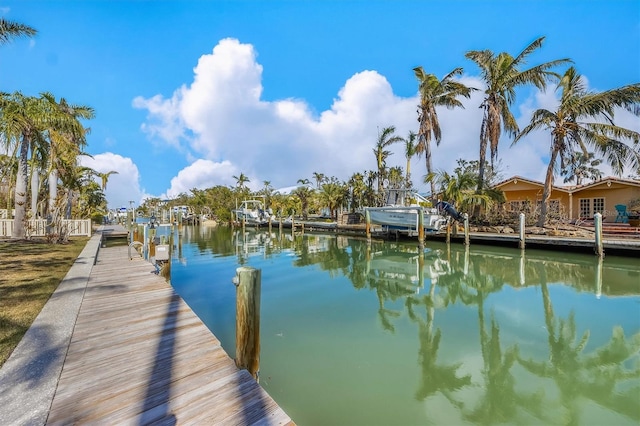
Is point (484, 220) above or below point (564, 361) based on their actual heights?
above

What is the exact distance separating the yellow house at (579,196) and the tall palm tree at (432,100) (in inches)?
296

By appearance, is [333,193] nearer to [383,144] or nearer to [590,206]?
[383,144]

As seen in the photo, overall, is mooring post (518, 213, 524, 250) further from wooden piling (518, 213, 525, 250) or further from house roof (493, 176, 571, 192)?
house roof (493, 176, 571, 192)

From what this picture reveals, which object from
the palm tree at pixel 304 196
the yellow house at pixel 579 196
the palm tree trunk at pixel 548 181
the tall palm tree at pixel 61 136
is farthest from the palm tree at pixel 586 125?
the palm tree at pixel 304 196

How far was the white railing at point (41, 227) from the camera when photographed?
589 inches

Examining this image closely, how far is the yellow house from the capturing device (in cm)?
2100

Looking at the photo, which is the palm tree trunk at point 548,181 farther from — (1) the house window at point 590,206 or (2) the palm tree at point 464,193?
(1) the house window at point 590,206

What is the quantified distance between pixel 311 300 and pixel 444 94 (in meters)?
20.3

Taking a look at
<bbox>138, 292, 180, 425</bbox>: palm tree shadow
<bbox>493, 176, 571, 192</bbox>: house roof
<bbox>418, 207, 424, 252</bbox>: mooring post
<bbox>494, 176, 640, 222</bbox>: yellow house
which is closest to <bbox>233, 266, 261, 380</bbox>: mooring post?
<bbox>138, 292, 180, 425</bbox>: palm tree shadow

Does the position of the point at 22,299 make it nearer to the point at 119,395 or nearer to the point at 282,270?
the point at 119,395

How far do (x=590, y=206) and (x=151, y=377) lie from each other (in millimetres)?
30625

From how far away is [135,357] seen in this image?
11.3ft

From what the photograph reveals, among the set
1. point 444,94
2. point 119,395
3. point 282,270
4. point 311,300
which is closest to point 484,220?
point 444,94

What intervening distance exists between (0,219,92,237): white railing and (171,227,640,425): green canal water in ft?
31.4
